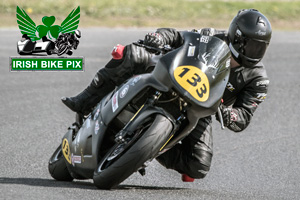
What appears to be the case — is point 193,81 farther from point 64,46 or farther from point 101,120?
point 64,46

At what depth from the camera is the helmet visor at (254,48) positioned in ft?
17.9

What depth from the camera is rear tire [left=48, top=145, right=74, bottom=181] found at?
582 centimetres

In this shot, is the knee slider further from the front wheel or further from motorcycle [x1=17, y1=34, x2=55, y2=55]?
motorcycle [x1=17, y1=34, x2=55, y2=55]

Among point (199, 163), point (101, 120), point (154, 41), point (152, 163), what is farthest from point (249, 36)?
point (152, 163)

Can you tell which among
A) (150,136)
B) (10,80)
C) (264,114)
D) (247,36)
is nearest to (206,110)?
(150,136)

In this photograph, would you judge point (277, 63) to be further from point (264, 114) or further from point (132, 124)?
point (132, 124)

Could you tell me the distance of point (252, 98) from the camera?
19.2 feet

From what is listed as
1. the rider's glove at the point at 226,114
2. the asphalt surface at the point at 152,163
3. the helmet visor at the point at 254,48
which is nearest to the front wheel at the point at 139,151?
the asphalt surface at the point at 152,163

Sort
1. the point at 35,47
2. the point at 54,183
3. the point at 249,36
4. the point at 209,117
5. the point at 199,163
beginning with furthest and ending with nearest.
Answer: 1. the point at 35,47
2. the point at 209,117
3. the point at 199,163
4. the point at 54,183
5. the point at 249,36

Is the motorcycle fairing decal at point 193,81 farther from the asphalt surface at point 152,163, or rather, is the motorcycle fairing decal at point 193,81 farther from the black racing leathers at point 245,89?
the black racing leathers at point 245,89

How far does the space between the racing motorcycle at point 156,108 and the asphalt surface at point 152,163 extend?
296 millimetres

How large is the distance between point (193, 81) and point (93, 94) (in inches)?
51.7

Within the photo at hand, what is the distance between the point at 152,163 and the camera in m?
7.02

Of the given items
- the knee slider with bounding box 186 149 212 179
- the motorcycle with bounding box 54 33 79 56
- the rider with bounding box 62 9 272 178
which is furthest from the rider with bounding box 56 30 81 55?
the knee slider with bounding box 186 149 212 179
